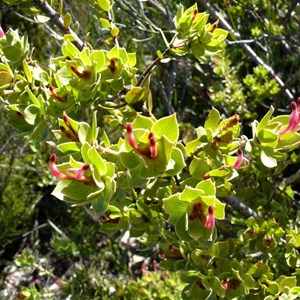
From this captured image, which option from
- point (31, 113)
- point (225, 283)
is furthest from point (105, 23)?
point (225, 283)

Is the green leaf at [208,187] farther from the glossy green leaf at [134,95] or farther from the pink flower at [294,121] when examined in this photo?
the glossy green leaf at [134,95]

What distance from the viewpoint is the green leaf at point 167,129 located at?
0.74 meters

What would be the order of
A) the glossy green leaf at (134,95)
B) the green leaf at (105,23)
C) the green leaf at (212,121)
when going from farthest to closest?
the green leaf at (105,23) < the glossy green leaf at (134,95) < the green leaf at (212,121)

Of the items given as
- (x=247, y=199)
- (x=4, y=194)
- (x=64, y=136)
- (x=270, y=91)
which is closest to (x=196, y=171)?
(x=64, y=136)

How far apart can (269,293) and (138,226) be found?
0.40 m

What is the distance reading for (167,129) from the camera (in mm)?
750

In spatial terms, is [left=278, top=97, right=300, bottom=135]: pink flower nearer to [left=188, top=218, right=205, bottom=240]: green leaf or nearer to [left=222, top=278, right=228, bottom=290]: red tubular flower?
[left=188, top=218, right=205, bottom=240]: green leaf

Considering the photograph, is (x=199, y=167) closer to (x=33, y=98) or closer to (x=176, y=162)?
(x=176, y=162)

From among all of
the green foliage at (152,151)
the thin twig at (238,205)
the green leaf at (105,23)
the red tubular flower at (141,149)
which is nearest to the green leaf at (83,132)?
the green foliage at (152,151)

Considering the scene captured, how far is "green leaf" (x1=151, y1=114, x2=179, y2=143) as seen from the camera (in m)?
0.74

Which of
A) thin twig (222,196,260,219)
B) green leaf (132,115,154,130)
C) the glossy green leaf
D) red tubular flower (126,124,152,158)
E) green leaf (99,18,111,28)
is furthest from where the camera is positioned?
thin twig (222,196,260,219)

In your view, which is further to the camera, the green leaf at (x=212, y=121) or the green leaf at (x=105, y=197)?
the green leaf at (x=212, y=121)

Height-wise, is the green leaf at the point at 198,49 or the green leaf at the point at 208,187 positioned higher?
the green leaf at the point at 198,49

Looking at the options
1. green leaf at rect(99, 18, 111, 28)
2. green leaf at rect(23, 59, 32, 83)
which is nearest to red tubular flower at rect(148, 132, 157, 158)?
green leaf at rect(23, 59, 32, 83)
